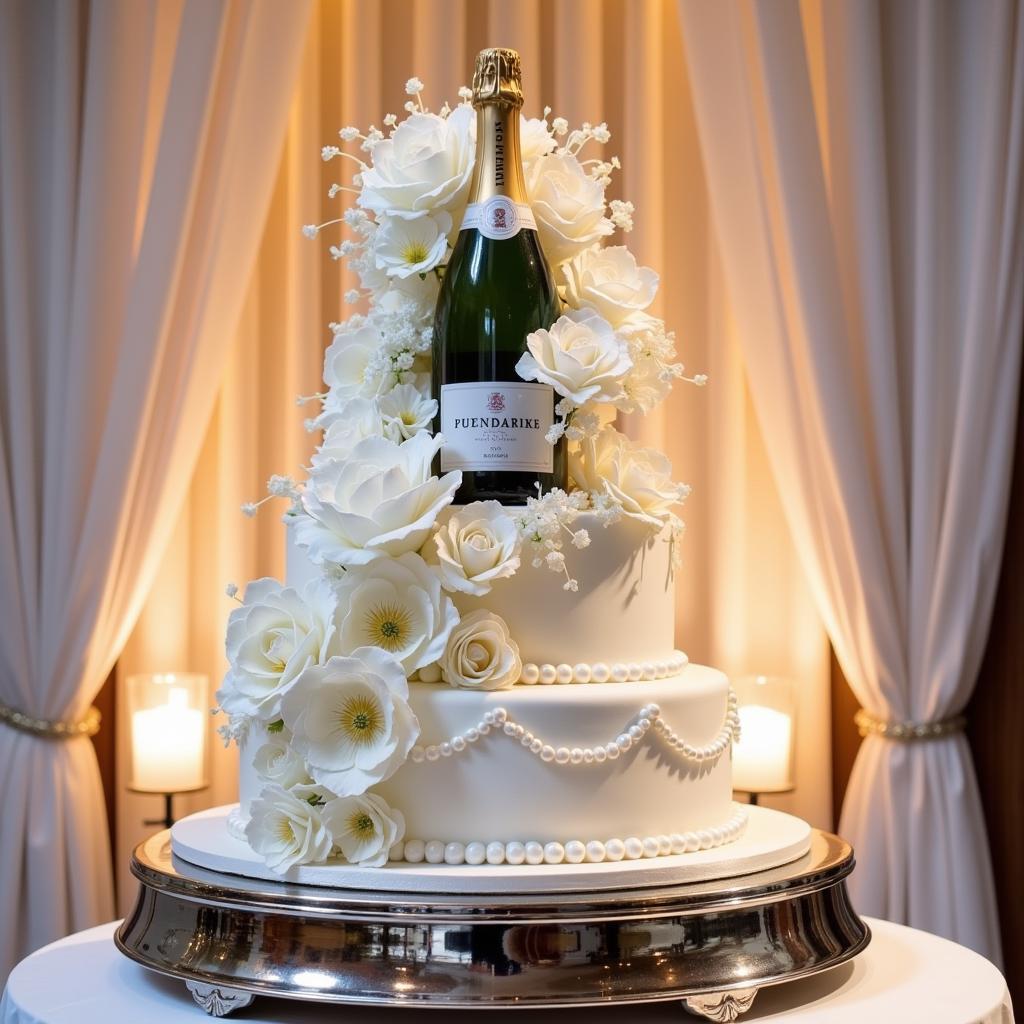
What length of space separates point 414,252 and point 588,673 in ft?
1.81

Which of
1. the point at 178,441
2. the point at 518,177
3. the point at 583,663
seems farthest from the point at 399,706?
the point at 178,441

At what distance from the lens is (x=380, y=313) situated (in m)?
1.72

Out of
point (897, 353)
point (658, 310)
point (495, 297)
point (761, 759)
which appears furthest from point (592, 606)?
point (658, 310)

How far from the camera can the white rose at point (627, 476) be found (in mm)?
1600

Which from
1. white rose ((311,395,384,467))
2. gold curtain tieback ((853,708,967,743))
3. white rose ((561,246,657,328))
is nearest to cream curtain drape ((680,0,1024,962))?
gold curtain tieback ((853,708,967,743))

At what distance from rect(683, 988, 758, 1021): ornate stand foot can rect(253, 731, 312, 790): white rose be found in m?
0.46

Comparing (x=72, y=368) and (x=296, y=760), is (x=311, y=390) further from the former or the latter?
(x=296, y=760)

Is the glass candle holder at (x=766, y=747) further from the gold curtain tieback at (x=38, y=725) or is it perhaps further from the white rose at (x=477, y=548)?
the white rose at (x=477, y=548)

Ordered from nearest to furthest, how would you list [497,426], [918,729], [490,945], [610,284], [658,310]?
1. [490,945]
2. [497,426]
3. [610,284]
4. [918,729]
5. [658,310]

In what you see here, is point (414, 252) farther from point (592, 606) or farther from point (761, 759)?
point (761, 759)

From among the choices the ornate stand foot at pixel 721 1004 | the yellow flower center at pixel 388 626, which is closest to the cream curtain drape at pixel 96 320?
the yellow flower center at pixel 388 626

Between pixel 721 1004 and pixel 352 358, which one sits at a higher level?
pixel 352 358

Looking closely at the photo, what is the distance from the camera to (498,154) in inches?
64.4

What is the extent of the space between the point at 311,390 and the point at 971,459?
1514 millimetres
